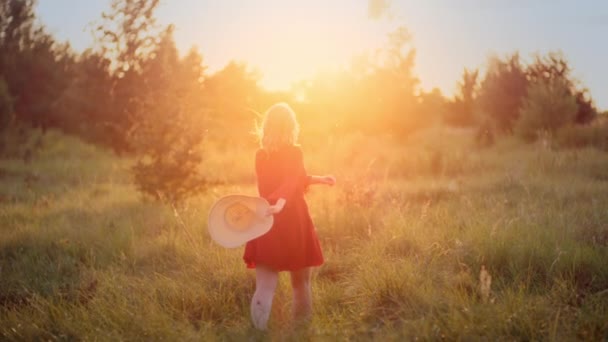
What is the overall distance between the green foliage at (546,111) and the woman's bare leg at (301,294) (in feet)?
47.5

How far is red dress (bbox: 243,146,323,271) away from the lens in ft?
13.5

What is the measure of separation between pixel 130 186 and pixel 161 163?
3175mm

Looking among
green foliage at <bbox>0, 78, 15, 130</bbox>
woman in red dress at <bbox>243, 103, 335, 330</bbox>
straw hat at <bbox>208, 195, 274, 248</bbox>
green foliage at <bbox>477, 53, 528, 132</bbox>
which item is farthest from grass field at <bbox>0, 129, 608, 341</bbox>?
green foliage at <bbox>477, 53, 528, 132</bbox>

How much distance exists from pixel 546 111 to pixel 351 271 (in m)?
13.7

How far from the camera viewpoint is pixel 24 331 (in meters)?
4.35

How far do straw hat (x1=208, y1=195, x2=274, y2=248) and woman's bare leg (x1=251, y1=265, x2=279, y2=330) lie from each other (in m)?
0.35

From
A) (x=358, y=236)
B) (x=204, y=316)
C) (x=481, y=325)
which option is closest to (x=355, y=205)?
(x=358, y=236)

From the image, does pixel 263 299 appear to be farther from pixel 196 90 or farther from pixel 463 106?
pixel 463 106

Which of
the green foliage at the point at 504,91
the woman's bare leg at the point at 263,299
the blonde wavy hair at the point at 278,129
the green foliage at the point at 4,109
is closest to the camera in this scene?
the woman's bare leg at the point at 263,299

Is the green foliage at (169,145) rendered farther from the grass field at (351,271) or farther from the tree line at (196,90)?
→ the tree line at (196,90)

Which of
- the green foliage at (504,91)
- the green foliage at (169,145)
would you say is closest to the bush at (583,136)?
the green foliage at (504,91)

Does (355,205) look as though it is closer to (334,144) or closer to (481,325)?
(481,325)

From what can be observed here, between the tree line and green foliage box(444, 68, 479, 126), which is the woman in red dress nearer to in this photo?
the tree line

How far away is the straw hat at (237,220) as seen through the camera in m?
3.96
